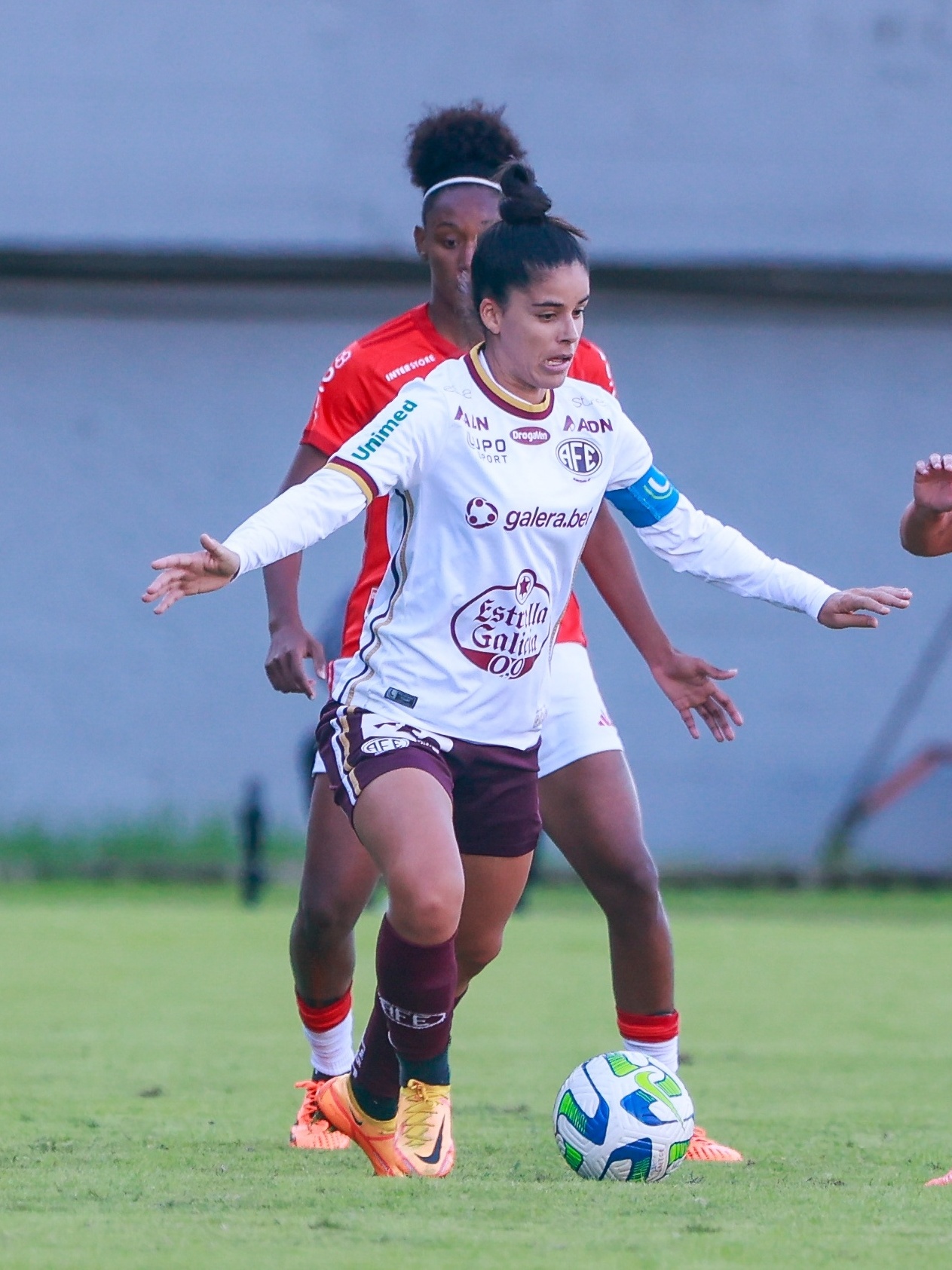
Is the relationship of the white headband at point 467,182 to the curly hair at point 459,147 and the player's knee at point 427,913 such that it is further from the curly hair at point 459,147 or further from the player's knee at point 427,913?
the player's knee at point 427,913

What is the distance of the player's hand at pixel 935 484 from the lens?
447 centimetres

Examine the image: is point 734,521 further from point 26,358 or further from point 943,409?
point 26,358

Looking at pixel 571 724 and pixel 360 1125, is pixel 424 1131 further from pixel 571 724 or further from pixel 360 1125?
pixel 571 724

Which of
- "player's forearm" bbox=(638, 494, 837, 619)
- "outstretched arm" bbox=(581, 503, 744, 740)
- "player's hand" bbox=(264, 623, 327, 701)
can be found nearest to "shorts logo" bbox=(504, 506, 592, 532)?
"player's forearm" bbox=(638, 494, 837, 619)

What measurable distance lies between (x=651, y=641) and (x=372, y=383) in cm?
94

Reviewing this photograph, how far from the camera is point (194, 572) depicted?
3957 millimetres

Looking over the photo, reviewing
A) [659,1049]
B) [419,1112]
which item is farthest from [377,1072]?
[659,1049]

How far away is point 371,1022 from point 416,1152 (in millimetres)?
358

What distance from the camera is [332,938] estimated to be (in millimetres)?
5027

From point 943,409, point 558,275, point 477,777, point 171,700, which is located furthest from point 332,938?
point 943,409

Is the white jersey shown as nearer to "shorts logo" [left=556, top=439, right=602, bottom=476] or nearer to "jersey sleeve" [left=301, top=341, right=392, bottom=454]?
"shorts logo" [left=556, top=439, right=602, bottom=476]

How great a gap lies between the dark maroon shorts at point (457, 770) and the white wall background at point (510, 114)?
34.5 ft

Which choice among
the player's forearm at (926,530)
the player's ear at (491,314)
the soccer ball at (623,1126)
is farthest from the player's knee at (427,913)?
the player's forearm at (926,530)

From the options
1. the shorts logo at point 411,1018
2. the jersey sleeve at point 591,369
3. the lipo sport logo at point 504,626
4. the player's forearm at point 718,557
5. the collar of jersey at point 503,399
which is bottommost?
the shorts logo at point 411,1018
